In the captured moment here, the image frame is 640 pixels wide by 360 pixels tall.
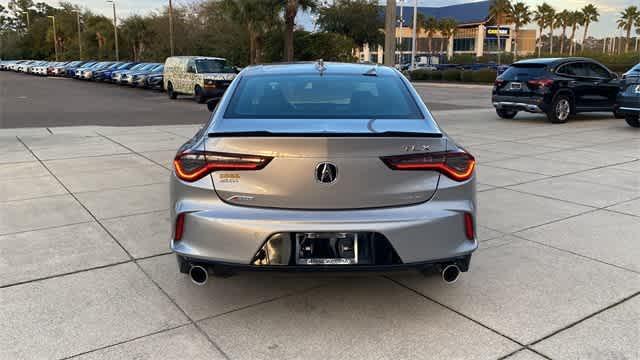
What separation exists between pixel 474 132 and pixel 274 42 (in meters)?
29.4

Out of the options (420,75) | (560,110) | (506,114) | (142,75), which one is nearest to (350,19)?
(420,75)

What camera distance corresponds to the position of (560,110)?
1382 cm

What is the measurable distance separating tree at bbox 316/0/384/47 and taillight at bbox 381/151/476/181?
2047 inches

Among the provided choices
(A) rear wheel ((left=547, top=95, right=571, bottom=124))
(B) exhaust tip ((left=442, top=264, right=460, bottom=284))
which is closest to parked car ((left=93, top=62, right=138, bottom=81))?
(A) rear wheel ((left=547, top=95, right=571, bottom=124))

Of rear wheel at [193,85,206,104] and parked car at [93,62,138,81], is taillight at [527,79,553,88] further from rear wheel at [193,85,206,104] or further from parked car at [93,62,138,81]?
parked car at [93,62,138,81]

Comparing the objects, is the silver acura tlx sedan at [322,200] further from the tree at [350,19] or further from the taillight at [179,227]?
the tree at [350,19]

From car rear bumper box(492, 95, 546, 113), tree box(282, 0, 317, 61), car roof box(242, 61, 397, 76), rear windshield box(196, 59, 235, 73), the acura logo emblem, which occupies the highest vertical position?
tree box(282, 0, 317, 61)

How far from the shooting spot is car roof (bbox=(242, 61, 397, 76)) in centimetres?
421

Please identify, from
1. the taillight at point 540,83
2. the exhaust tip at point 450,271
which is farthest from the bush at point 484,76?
the exhaust tip at point 450,271

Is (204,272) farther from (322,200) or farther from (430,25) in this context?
(430,25)

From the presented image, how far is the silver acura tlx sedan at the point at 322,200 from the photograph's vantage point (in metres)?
2.94

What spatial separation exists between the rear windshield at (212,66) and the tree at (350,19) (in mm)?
32926

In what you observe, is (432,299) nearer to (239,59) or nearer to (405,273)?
(405,273)

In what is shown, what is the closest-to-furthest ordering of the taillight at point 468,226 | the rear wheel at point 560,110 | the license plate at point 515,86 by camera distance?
the taillight at point 468,226 < the rear wheel at point 560,110 < the license plate at point 515,86
